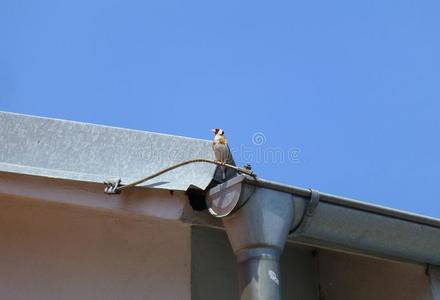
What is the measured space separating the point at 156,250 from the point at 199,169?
568 mm

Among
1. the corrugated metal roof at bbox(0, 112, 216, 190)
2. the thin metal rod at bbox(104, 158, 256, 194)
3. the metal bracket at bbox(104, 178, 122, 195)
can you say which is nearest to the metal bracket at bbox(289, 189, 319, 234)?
the thin metal rod at bbox(104, 158, 256, 194)

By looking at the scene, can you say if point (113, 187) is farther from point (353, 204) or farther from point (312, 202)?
point (353, 204)

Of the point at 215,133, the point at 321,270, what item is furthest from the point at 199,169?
the point at 321,270

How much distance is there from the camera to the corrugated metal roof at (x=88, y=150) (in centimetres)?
279

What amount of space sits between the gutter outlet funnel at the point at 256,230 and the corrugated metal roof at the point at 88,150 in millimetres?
312

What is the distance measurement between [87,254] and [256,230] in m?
0.99

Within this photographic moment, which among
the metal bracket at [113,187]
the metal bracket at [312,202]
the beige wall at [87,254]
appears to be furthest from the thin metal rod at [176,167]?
the beige wall at [87,254]

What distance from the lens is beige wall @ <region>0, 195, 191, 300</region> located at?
298 cm

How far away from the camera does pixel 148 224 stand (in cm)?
308

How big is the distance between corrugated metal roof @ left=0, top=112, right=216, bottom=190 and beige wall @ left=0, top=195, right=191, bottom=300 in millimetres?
308

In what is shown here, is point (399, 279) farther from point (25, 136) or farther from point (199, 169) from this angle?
point (25, 136)

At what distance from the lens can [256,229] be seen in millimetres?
2416

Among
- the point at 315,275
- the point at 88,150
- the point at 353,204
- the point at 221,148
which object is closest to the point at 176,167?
the point at 221,148

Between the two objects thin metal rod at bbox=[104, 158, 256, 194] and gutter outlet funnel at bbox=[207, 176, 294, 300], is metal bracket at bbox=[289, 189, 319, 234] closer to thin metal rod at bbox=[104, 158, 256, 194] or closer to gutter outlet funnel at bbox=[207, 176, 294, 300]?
gutter outlet funnel at bbox=[207, 176, 294, 300]
